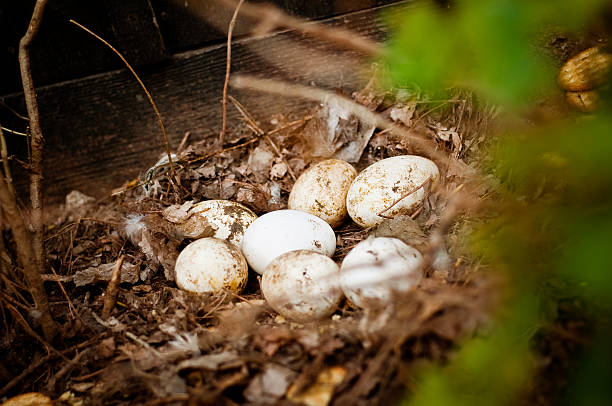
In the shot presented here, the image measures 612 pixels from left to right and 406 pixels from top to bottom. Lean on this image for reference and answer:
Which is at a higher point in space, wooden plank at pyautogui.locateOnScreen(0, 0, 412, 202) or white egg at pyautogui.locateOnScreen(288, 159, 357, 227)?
wooden plank at pyautogui.locateOnScreen(0, 0, 412, 202)

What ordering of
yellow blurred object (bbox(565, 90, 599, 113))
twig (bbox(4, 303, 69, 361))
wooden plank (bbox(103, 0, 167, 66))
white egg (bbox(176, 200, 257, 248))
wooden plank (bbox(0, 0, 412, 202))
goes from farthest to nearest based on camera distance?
wooden plank (bbox(0, 0, 412, 202)) → wooden plank (bbox(103, 0, 167, 66)) → white egg (bbox(176, 200, 257, 248)) → yellow blurred object (bbox(565, 90, 599, 113)) → twig (bbox(4, 303, 69, 361))

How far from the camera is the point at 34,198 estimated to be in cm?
185

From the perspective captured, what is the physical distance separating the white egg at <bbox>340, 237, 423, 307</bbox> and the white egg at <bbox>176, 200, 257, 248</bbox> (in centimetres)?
68

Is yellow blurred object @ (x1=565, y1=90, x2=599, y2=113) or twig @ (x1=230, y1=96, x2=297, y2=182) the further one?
twig @ (x1=230, y1=96, x2=297, y2=182)

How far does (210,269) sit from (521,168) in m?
1.44

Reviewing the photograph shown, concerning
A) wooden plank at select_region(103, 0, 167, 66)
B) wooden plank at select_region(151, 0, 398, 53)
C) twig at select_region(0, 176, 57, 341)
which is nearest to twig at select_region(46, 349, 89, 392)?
twig at select_region(0, 176, 57, 341)

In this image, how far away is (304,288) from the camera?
170 cm

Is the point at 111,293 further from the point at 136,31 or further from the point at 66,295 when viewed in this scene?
the point at 136,31

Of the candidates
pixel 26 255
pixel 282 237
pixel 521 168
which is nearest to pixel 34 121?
pixel 26 255

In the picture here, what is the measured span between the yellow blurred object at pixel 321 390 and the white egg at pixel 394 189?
2.93 ft

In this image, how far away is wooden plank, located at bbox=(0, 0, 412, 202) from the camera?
2785mm

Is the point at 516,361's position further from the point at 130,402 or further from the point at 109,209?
the point at 109,209

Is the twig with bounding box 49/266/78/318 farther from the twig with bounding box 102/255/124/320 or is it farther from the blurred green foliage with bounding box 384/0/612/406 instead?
the blurred green foliage with bounding box 384/0/612/406

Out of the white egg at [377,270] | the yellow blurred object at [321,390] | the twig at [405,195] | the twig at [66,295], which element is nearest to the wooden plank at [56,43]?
the twig at [66,295]
